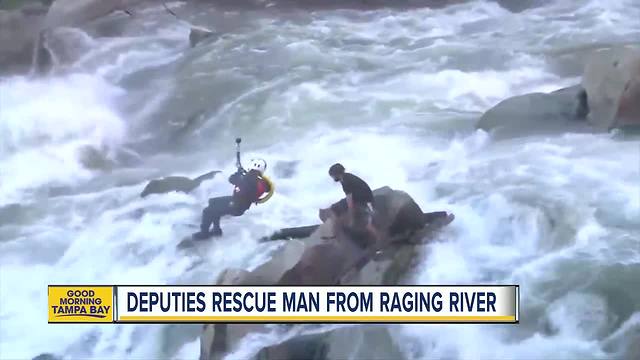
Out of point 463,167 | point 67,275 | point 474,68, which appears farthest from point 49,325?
point 474,68

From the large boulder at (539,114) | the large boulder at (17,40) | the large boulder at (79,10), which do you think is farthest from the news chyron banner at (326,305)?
the large boulder at (79,10)

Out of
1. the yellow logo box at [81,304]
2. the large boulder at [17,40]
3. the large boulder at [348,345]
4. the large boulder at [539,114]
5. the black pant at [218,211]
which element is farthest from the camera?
the large boulder at [17,40]

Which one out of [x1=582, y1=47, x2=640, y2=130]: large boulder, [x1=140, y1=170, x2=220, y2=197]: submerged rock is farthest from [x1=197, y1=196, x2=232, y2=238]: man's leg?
[x1=582, y1=47, x2=640, y2=130]: large boulder

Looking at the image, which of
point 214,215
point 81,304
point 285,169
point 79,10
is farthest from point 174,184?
point 79,10

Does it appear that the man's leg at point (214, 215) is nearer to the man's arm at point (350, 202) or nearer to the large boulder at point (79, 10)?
the man's arm at point (350, 202)

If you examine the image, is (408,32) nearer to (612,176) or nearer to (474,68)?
(474,68)
